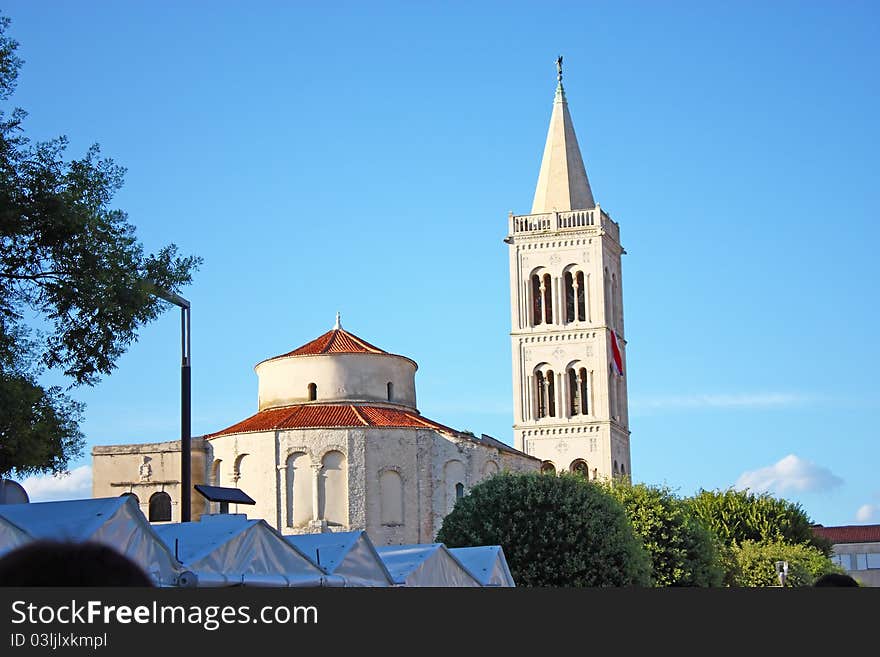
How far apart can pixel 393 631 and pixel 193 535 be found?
1772 centimetres

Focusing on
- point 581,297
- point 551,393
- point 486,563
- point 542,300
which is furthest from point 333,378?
point 486,563

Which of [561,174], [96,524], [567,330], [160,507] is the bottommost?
[96,524]

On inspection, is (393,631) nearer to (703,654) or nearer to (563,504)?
(703,654)

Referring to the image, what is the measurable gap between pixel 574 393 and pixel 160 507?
35144 mm

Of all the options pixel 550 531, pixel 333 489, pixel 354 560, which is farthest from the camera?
pixel 333 489

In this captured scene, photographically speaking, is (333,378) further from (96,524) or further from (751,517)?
(96,524)

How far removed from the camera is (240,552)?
19.7 meters

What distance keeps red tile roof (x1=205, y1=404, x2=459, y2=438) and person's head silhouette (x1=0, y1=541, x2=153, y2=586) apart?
6083cm

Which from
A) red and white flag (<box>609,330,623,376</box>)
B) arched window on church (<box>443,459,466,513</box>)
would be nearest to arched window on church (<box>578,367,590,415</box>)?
red and white flag (<box>609,330,623,376</box>)

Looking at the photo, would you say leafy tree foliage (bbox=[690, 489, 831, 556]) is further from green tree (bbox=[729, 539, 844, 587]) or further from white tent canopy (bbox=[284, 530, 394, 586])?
white tent canopy (bbox=[284, 530, 394, 586])

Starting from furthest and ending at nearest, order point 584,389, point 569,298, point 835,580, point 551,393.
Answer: point 569,298 → point 551,393 → point 584,389 → point 835,580

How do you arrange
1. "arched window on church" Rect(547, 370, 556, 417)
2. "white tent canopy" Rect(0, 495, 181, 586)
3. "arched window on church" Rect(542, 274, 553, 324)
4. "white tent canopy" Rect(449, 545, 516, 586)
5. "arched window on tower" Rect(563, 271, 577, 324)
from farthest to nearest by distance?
1. "arched window on church" Rect(542, 274, 553, 324)
2. "arched window on tower" Rect(563, 271, 577, 324)
3. "arched window on church" Rect(547, 370, 556, 417)
4. "white tent canopy" Rect(449, 545, 516, 586)
5. "white tent canopy" Rect(0, 495, 181, 586)

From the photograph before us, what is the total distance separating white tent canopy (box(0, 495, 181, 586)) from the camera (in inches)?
579

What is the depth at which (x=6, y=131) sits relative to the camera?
21.8 metres
